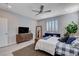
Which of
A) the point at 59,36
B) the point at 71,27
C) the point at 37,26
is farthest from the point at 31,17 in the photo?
the point at 71,27

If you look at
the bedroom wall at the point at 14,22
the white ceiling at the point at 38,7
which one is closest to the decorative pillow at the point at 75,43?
the white ceiling at the point at 38,7

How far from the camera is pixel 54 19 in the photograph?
9.34 ft

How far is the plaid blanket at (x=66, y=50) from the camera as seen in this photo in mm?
2731

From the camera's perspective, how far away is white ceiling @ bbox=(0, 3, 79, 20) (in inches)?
105

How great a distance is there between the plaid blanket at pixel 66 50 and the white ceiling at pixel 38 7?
979 mm

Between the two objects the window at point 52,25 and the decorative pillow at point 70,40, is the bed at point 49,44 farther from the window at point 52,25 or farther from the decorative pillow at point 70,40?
the decorative pillow at point 70,40

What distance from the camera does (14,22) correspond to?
121 inches

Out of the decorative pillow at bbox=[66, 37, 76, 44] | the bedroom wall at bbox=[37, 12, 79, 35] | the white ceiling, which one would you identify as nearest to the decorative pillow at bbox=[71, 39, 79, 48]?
the decorative pillow at bbox=[66, 37, 76, 44]

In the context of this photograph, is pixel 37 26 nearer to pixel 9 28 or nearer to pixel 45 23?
pixel 45 23

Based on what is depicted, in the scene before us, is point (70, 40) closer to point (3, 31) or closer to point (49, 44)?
point (49, 44)

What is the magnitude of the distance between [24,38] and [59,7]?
138 centimetres

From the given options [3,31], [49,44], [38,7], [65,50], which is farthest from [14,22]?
[65,50]

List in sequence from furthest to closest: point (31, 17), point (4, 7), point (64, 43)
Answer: point (64, 43) < point (31, 17) < point (4, 7)

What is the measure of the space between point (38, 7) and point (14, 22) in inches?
34.8
